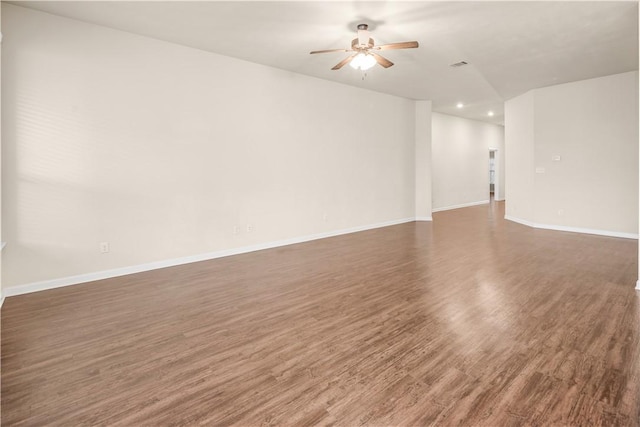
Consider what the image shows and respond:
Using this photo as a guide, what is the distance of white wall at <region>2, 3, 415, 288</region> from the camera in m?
3.63

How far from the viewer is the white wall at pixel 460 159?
10.2 metres

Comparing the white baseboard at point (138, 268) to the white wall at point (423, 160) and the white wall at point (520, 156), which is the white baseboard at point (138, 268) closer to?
the white wall at point (423, 160)

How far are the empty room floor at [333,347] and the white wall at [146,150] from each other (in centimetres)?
62

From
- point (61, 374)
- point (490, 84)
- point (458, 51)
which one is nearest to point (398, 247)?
point (458, 51)

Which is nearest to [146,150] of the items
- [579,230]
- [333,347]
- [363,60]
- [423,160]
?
[363,60]

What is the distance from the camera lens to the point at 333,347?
241cm

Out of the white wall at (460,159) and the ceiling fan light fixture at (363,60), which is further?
the white wall at (460,159)

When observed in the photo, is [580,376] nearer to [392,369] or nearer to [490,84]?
[392,369]

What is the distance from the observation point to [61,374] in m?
2.16

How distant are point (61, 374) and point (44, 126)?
2.89m

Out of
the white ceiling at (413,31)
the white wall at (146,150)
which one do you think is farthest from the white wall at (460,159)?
the white wall at (146,150)

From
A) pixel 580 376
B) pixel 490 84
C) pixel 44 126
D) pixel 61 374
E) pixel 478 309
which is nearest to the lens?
pixel 580 376

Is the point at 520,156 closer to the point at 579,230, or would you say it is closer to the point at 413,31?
the point at 579,230

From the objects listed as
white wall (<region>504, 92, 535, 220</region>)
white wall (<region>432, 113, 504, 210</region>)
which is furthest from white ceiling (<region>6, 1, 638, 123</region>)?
white wall (<region>432, 113, 504, 210</region>)
